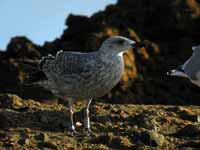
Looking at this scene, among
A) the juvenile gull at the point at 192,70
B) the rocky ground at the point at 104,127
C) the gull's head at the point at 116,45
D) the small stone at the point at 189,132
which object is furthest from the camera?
the juvenile gull at the point at 192,70

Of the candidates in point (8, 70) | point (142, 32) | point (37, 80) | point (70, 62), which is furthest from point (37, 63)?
point (142, 32)

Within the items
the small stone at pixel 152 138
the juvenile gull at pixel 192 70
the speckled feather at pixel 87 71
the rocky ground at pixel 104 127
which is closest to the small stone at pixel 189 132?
the rocky ground at pixel 104 127

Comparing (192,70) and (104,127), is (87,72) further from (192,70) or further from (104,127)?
(192,70)

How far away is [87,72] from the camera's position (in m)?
7.55

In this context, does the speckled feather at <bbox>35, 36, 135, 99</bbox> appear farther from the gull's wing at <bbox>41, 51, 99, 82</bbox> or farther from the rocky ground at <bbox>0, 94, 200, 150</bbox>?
the rocky ground at <bbox>0, 94, 200, 150</bbox>

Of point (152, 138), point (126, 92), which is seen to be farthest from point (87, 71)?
point (126, 92)

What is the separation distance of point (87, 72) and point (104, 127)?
74 cm

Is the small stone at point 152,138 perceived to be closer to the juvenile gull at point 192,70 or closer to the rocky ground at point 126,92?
the rocky ground at point 126,92

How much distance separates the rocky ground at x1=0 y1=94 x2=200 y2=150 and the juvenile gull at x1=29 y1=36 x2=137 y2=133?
32 centimetres

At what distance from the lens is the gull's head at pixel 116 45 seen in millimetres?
7891

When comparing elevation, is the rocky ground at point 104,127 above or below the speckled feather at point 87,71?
below

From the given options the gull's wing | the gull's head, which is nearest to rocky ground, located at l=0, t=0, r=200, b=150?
the gull's wing

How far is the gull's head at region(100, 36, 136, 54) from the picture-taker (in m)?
7.89

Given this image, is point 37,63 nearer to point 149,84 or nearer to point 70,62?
point 70,62
